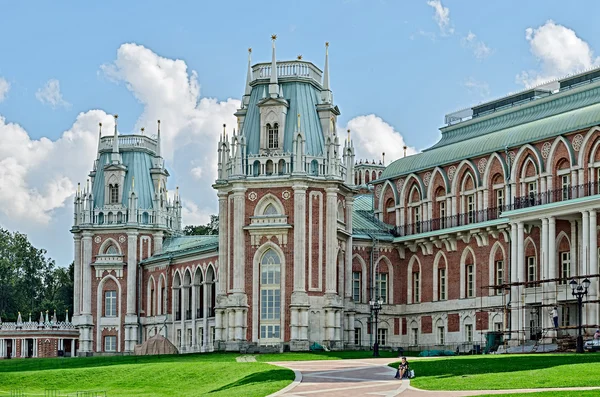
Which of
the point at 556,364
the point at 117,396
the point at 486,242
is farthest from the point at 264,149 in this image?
the point at 556,364

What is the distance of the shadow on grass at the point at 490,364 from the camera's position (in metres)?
48.1

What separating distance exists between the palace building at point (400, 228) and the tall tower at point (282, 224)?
90 mm

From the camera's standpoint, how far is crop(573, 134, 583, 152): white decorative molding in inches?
2857

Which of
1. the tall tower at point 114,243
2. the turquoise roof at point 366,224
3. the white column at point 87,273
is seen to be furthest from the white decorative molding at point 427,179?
the white column at point 87,273

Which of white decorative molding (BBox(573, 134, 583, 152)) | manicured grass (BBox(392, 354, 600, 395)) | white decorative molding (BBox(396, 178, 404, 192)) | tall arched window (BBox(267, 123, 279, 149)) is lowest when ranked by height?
manicured grass (BBox(392, 354, 600, 395))

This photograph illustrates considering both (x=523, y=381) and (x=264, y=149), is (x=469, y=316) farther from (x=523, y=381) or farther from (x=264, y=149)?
(x=523, y=381)

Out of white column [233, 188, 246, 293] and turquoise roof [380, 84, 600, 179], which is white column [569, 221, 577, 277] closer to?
turquoise roof [380, 84, 600, 179]

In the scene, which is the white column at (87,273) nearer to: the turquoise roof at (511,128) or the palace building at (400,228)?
the palace building at (400,228)

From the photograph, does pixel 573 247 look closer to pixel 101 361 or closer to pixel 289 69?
pixel 289 69

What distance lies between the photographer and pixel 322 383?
4891 cm

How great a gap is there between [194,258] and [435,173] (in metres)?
19.9

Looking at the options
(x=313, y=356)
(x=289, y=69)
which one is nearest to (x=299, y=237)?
(x=313, y=356)

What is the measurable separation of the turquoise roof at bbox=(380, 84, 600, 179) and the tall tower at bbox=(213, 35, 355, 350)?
8088 mm

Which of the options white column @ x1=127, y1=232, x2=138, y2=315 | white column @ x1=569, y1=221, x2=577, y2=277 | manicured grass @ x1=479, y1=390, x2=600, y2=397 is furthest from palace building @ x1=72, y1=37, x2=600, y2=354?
manicured grass @ x1=479, y1=390, x2=600, y2=397
